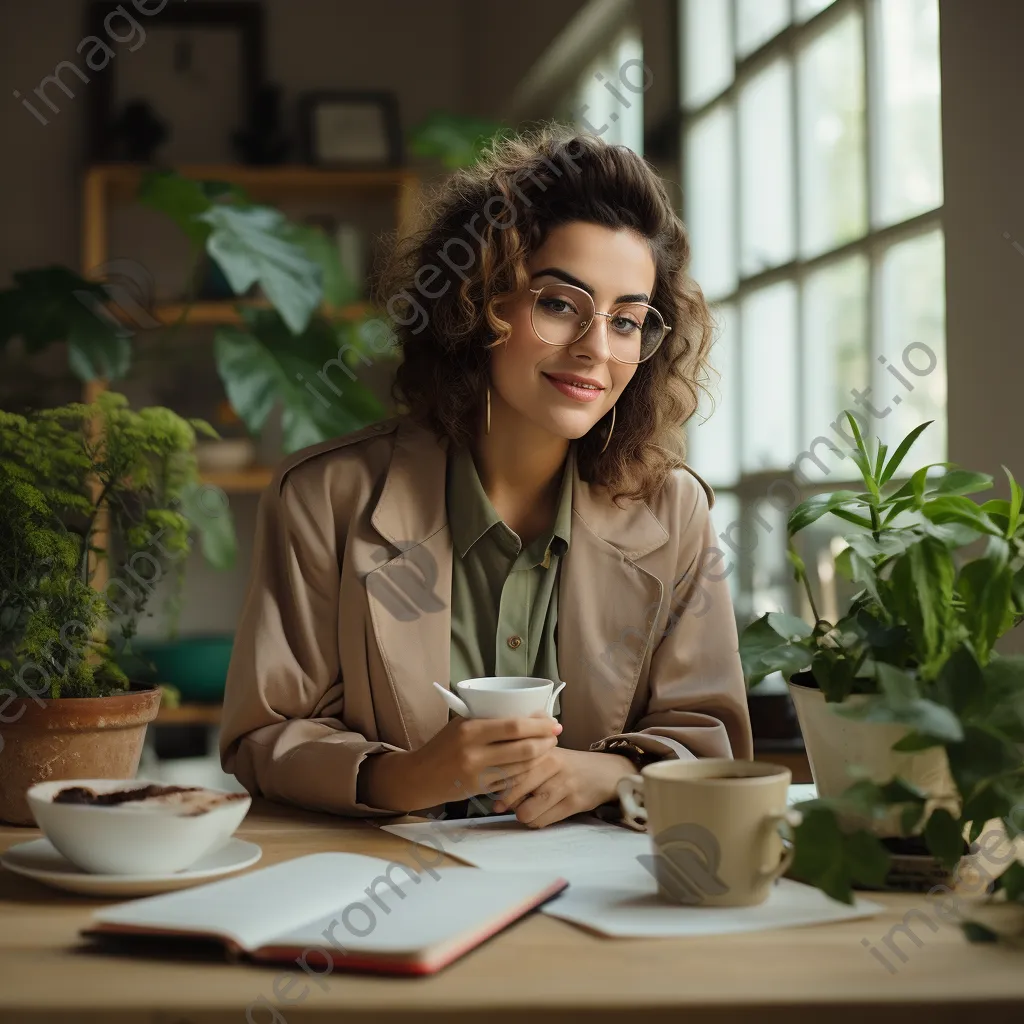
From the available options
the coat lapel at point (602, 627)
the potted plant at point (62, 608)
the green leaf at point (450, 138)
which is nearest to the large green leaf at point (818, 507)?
the coat lapel at point (602, 627)

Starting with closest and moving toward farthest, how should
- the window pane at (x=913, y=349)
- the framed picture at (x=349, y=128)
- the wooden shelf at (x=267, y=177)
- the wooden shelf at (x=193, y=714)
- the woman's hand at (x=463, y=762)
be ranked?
the woman's hand at (x=463, y=762), the window pane at (x=913, y=349), the wooden shelf at (x=193, y=714), the wooden shelf at (x=267, y=177), the framed picture at (x=349, y=128)

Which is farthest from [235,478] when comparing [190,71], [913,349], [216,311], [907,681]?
[907,681]

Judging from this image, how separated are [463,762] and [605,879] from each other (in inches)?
8.3

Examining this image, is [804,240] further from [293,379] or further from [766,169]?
[293,379]

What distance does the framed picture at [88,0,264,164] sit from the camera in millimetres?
4668

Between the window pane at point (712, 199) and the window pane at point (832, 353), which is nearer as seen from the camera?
the window pane at point (832, 353)

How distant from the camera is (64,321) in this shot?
277cm

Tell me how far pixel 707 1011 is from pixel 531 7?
3786 millimetres

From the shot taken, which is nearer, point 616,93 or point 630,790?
point 630,790

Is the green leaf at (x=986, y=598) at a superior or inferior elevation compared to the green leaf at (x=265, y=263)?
inferior

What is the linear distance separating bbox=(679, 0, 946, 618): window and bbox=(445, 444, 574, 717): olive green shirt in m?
0.48

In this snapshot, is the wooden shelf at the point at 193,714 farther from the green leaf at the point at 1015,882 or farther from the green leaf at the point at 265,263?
the green leaf at the point at 1015,882

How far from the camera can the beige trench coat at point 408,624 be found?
4.77 feet

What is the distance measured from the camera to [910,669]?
1.07m
